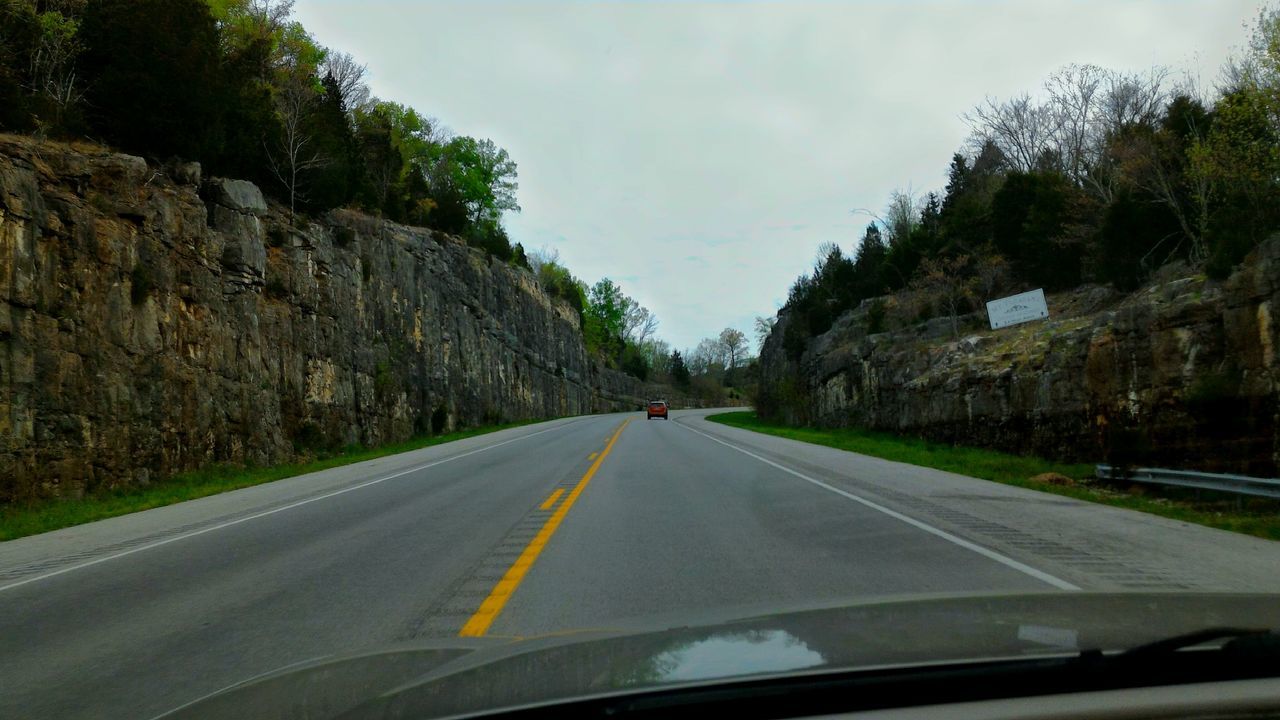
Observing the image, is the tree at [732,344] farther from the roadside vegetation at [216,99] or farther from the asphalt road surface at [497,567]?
the asphalt road surface at [497,567]

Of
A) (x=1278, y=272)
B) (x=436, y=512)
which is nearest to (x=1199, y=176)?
(x=1278, y=272)

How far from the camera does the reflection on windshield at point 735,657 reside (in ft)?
9.17

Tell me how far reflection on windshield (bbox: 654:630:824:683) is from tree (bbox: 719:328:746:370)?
148 m

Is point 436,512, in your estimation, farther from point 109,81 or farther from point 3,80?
point 109,81

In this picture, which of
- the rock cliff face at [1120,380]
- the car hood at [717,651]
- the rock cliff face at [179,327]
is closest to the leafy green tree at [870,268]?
the rock cliff face at [1120,380]

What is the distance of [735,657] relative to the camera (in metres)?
2.98

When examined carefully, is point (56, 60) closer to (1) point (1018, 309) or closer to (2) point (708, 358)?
(1) point (1018, 309)

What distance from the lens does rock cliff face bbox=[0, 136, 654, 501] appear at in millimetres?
19203

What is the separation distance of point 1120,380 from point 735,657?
867 inches

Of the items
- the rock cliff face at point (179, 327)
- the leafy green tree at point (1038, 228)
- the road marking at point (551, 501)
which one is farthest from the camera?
the leafy green tree at point (1038, 228)

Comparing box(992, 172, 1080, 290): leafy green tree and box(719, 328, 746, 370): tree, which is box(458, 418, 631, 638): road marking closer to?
box(992, 172, 1080, 290): leafy green tree

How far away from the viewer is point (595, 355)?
4791 inches

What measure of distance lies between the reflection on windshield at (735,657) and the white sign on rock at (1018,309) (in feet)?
111

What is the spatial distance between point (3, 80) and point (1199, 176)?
36.4 m
